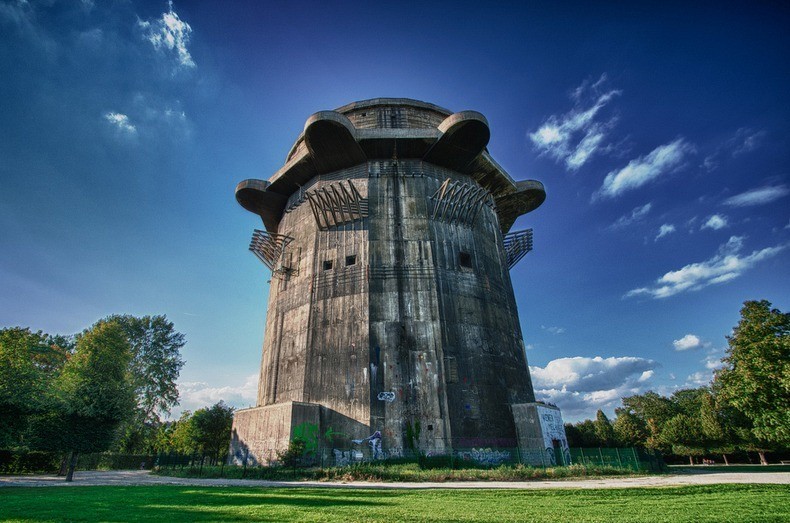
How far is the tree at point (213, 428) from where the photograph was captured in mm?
27906

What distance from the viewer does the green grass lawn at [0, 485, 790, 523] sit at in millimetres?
6070

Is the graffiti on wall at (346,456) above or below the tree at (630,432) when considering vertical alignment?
below

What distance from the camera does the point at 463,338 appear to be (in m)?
21.7

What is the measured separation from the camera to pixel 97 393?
1814 cm

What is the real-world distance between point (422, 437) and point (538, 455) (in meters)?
5.63

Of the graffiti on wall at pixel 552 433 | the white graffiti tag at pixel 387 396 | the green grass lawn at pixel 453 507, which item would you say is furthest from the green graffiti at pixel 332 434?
the green grass lawn at pixel 453 507

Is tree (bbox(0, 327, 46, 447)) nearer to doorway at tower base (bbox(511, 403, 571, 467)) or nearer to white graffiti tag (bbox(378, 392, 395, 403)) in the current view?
white graffiti tag (bbox(378, 392, 395, 403))

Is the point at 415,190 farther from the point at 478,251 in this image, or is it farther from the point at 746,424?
the point at 746,424

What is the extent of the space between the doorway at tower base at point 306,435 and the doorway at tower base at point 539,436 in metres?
7.45

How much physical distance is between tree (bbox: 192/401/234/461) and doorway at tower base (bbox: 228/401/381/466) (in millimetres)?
8604

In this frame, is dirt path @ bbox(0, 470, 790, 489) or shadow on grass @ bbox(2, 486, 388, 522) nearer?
shadow on grass @ bbox(2, 486, 388, 522)

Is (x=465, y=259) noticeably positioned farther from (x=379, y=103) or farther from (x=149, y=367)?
(x=149, y=367)

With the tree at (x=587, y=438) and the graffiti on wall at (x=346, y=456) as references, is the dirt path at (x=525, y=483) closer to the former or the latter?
the graffiti on wall at (x=346, y=456)

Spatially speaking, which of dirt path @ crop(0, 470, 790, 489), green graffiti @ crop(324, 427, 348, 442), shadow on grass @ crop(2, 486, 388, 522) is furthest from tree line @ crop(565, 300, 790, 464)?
shadow on grass @ crop(2, 486, 388, 522)
